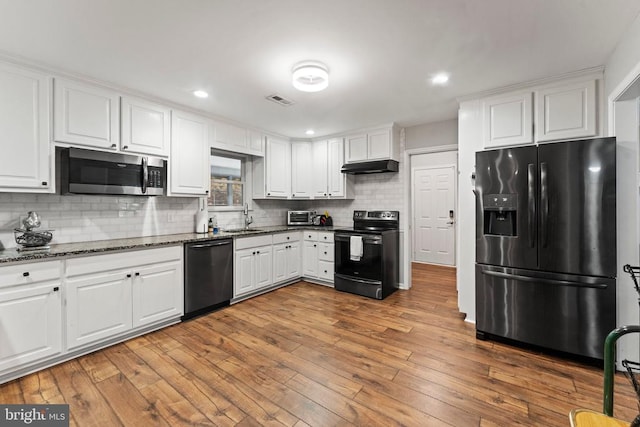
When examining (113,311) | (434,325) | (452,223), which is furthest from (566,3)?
(452,223)

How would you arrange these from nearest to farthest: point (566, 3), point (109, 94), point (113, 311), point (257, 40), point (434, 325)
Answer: point (566, 3)
point (257, 40)
point (113, 311)
point (109, 94)
point (434, 325)

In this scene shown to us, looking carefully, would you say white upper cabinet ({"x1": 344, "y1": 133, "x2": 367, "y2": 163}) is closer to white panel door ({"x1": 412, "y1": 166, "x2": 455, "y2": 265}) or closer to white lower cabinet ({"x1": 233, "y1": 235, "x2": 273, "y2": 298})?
white lower cabinet ({"x1": 233, "y1": 235, "x2": 273, "y2": 298})

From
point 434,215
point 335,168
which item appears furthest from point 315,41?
point 434,215

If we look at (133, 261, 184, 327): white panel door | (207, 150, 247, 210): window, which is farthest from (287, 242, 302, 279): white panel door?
(133, 261, 184, 327): white panel door

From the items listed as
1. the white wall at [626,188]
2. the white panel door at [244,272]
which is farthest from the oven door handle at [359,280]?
the white wall at [626,188]

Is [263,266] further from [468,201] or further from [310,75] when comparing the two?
[468,201]

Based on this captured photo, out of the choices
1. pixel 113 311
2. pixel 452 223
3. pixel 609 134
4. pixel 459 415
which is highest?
pixel 609 134

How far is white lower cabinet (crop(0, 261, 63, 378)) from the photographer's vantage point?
6.81 ft

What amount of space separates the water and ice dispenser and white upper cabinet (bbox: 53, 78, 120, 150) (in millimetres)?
3718

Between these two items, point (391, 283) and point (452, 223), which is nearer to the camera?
point (391, 283)

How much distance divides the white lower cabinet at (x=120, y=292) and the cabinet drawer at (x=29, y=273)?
0.10m

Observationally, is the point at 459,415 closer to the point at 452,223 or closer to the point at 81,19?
the point at 81,19

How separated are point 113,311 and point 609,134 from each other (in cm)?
459

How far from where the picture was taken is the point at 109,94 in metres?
2.84
